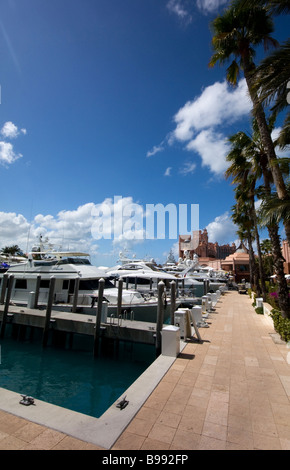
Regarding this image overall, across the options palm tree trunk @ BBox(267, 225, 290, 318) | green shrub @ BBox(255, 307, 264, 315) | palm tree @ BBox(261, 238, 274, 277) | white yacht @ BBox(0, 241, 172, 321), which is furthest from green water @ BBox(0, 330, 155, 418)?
palm tree @ BBox(261, 238, 274, 277)

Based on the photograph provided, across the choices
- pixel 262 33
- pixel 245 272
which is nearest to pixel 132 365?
pixel 262 33

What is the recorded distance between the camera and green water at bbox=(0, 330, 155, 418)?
7.67 m

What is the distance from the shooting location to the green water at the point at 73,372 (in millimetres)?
7669

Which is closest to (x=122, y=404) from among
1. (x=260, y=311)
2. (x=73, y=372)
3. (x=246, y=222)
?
(x=73, y=372)

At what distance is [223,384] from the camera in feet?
18.3

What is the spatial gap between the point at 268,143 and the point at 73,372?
466 inches

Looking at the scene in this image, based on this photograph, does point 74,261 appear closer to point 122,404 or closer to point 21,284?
point 21,284

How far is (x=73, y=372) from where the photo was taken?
383 inches

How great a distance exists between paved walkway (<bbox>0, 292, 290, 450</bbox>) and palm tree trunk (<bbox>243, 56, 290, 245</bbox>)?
14.6ft

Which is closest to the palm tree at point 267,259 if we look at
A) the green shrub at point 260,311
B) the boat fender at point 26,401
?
the green shrub at point 260,311

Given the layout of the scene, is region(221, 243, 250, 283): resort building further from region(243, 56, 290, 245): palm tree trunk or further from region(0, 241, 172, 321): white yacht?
region(243, 56, 290, 245): palm tree trunk

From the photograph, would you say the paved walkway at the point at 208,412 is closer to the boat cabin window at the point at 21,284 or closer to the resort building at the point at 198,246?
the boat cabin window at the point at 21,284
